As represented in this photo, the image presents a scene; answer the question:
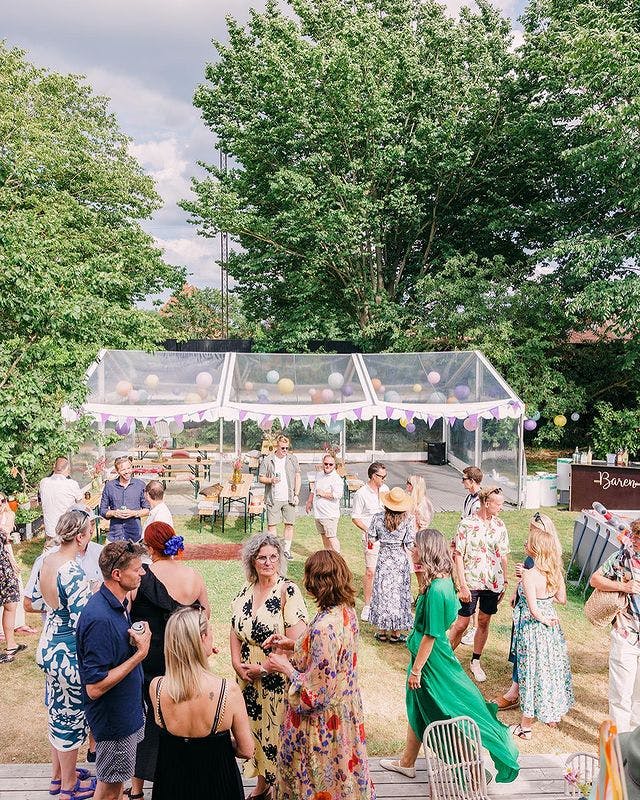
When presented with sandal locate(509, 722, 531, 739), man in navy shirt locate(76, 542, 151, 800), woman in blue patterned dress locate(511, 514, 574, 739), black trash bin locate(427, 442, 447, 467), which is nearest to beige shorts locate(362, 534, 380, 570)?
woman in blue patterned dress locate(511, 514, 574, 739)

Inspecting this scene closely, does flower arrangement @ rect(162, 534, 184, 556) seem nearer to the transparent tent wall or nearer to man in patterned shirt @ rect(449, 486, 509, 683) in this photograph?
man in patterned shirt @ rect(449, 486, 509, 683)

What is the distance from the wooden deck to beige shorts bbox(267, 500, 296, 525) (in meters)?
4.88

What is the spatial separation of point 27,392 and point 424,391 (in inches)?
342

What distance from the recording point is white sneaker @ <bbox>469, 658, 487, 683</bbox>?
5.34 meters

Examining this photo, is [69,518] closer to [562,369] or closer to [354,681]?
[354,681]

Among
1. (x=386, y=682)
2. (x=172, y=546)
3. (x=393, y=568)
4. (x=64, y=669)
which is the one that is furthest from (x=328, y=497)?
(x=64, y=669)

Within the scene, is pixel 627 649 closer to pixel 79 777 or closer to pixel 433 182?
pixel 79 777

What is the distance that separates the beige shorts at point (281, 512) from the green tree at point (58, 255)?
2756 mm

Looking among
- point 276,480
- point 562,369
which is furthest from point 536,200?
point 276,480

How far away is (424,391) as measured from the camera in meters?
13.5

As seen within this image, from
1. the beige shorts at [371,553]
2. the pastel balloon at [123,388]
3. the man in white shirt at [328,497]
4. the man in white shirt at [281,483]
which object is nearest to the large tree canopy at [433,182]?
the pastel balloon at [123,388]

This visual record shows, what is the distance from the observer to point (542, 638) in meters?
4.38

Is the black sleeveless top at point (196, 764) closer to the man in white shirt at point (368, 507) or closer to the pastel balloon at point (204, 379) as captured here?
the man in white shirt at point (368, 507)

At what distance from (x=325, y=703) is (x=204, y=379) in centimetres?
1100
